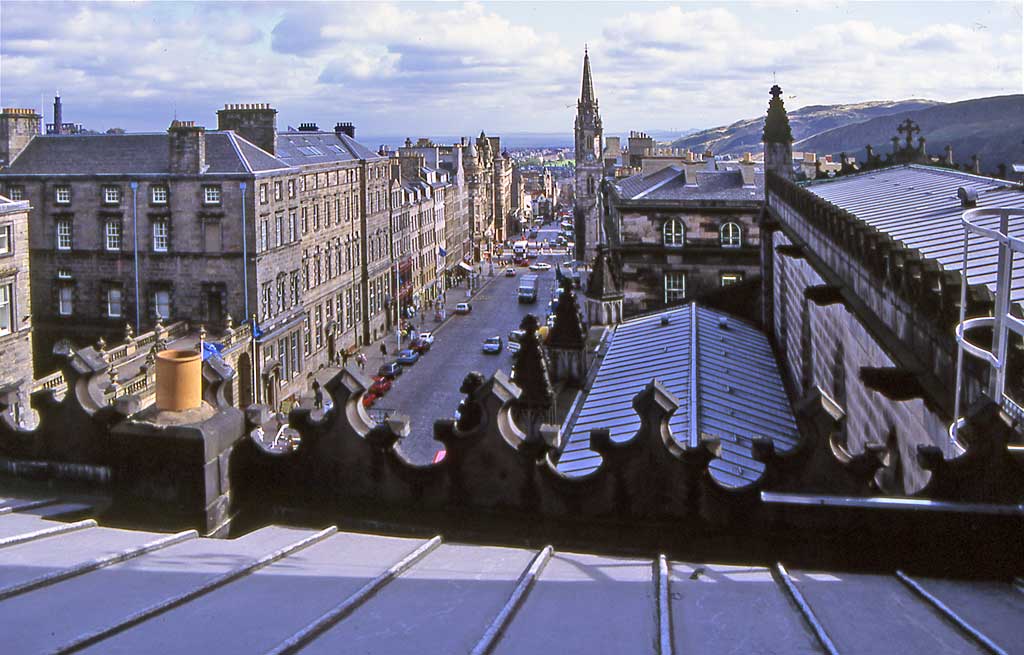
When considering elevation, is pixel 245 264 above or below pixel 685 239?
below

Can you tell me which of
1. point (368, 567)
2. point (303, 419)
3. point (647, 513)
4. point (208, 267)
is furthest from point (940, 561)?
point (208, 267)

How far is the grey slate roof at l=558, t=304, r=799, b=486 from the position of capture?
1972 cm

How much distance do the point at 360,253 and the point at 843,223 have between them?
57.8 metres

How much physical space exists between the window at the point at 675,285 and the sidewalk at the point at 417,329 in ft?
57.2

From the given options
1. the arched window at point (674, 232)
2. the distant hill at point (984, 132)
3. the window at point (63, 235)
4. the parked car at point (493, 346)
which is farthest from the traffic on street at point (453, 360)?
the distant hill at point (984, 132)

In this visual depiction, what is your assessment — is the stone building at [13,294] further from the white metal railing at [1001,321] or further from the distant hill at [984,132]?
the distant hill at [984,132]

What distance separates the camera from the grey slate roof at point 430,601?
242 inches

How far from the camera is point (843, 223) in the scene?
17.8m

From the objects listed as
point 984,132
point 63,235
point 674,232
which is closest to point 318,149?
point 63,235

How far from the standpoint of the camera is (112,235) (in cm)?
5203

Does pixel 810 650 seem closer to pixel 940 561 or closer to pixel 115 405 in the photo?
pixel 940 561

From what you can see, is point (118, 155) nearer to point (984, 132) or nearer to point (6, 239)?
point (6, 239)

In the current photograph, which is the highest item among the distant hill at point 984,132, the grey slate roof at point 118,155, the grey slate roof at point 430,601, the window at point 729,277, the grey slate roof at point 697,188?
the distant hill at point 984,132

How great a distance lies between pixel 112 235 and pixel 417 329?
36.3 m
